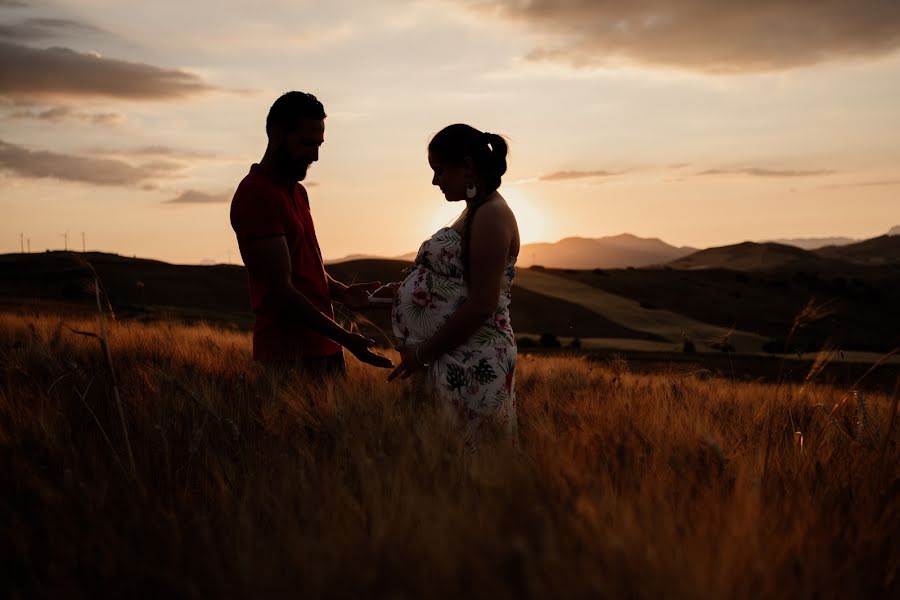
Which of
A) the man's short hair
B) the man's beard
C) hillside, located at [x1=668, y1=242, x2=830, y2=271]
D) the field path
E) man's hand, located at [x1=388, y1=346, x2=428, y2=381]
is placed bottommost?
the field path

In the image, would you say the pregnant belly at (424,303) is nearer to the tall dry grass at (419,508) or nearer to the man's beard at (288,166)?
the tall dry grass at (419,508)

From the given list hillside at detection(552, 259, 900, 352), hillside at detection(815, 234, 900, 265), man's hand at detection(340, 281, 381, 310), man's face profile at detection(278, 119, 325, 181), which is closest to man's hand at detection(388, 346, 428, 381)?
man's hand at detection(340, 281, 381, 310)

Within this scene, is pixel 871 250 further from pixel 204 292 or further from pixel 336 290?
pixel 336 290

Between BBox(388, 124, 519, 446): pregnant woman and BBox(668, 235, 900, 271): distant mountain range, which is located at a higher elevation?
BBox(668, 235, 900, 271): distant mountain range

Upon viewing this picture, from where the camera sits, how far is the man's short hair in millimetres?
4207

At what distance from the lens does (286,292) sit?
4078 millimetres

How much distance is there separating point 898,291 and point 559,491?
60.8 metres

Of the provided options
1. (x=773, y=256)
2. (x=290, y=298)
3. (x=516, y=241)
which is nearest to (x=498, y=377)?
(x=516, y=241)

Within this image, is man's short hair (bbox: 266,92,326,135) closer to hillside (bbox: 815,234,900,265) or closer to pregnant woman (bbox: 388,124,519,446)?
pregnant woman (bbox: 388,124,519,446)

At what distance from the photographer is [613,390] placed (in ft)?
15.2

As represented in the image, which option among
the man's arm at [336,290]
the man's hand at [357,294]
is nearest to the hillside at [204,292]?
the man's arm at [336,290]

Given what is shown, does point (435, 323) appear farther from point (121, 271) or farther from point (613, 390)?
point (121, 271)

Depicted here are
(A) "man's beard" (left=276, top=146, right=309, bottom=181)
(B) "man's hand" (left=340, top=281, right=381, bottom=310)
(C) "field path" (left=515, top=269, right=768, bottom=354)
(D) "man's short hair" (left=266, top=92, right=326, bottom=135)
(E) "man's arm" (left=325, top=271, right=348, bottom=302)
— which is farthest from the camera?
(C) "field path" (left=515, top=269, right=768, bottom=354)

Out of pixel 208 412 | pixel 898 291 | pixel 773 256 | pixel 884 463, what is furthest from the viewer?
pixel 773 256
